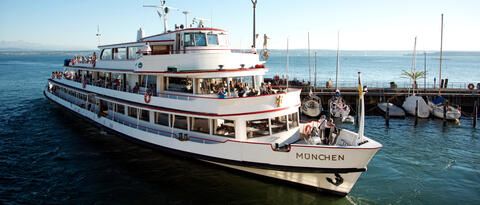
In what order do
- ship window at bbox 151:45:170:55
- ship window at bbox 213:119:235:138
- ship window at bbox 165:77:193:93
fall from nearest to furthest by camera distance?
ship window at bbox 213:119:235:138, ship window at bbox 165:77:193:93, ship window at bbox 151:45:170:55

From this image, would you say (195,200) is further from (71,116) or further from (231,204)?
(71,116)

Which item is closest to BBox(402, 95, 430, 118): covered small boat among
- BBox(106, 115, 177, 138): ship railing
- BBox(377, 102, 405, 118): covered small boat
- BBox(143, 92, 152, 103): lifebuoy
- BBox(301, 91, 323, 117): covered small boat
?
BBox(377, 102, 405, 118): covered small boat

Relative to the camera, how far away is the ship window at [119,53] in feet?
68.7

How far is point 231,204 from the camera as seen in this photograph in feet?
42.1

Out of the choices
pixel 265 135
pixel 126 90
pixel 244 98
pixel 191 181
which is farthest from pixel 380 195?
pixel 126 90

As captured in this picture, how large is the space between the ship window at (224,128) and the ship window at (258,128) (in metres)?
0.71

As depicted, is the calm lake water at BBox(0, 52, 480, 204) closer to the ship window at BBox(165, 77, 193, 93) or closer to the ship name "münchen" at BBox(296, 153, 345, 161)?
the ship name "münchen" at BBox(296, 153, 345, 161)

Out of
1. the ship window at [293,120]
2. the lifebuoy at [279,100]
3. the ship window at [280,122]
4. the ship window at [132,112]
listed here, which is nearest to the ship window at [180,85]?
the ship window at [132,112]

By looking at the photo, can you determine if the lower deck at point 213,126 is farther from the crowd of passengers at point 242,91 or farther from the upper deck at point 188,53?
the upper deck at point 188,53

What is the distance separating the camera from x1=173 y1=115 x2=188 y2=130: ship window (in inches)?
625

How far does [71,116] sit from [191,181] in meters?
19.1

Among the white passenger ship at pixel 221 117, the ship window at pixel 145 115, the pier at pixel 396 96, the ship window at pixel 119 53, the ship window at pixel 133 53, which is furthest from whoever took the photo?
the pier at pixel 396 96

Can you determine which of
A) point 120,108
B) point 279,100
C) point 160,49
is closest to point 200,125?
point 279,100

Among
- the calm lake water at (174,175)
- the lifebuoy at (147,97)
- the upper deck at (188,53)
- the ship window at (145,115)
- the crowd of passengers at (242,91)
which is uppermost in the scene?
the upper deck at (188,53)
